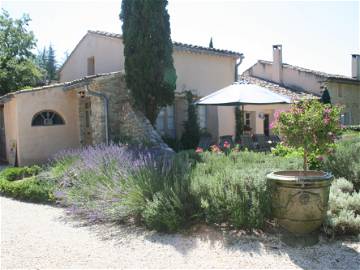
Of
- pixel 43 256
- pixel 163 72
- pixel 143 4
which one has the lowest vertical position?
pixel 43 256

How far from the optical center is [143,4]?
42.2ft

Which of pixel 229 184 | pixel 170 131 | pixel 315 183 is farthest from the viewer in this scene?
pixel 170 131

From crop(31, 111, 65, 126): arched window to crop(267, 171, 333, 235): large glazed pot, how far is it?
10.4m

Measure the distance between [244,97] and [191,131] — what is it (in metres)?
4.44

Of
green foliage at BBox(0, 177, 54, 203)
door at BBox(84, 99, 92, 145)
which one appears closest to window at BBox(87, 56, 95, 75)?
door at BBox(84, 99, 92, 145)

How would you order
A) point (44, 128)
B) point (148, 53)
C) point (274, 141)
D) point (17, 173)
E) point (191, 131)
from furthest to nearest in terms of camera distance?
point (191, 131) → point (274, 141) → point (44, 128) → point (148, 53) → point (17, 173)

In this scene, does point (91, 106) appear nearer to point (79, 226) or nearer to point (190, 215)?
point (79, 226)

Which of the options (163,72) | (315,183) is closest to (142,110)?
(163,72)

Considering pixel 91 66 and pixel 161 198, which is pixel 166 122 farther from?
pixel 161 198

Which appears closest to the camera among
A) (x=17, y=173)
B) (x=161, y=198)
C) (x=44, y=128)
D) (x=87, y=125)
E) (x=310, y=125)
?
(x=310, y=125)

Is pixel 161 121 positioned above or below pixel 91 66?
below

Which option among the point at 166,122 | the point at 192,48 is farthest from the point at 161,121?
the point at 192,48

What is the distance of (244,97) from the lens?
1102 cm

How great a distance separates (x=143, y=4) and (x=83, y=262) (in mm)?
10157
